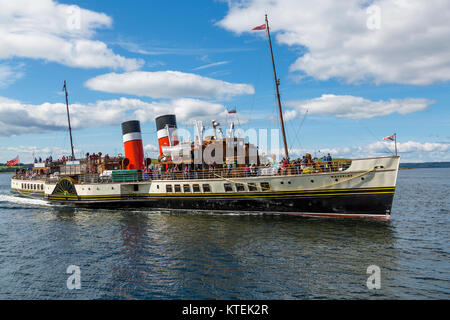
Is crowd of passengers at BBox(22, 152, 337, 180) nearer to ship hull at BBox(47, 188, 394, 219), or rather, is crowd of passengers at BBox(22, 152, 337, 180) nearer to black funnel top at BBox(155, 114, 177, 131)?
ship hull at BBox(47, 188, 394, 219)

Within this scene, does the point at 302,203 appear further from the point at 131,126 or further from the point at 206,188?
the point at 131,126

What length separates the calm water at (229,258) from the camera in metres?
11.1

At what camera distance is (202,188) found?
26109 millimetres

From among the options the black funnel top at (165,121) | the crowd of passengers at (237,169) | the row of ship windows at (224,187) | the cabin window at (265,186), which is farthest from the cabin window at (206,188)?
the black funnel top at (165,121)

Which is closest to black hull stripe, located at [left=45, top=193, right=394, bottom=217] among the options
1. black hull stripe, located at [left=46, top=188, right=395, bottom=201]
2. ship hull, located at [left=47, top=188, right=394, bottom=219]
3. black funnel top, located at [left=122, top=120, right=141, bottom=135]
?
ship hull, located at [left=47, top=188, right=394, bottom=219]

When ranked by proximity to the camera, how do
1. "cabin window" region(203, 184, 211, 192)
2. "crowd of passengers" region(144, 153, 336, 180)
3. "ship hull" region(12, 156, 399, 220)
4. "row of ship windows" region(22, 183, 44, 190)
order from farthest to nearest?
"row of ship windows" region(22, 183, 44, 190), "cabin window" region(203, 184, 211, 192), "crowd of passengers" region(144, 153, 336, 180), "ship hull" region(12, 156, 399, 220)

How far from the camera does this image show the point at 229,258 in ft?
46.5

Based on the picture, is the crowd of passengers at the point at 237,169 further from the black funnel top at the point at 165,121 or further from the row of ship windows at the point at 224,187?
the black funnel top at the point at 165,121

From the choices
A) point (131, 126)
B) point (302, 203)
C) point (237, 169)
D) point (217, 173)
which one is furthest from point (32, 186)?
point (302, 203)

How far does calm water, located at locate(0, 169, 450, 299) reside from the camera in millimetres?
11062
